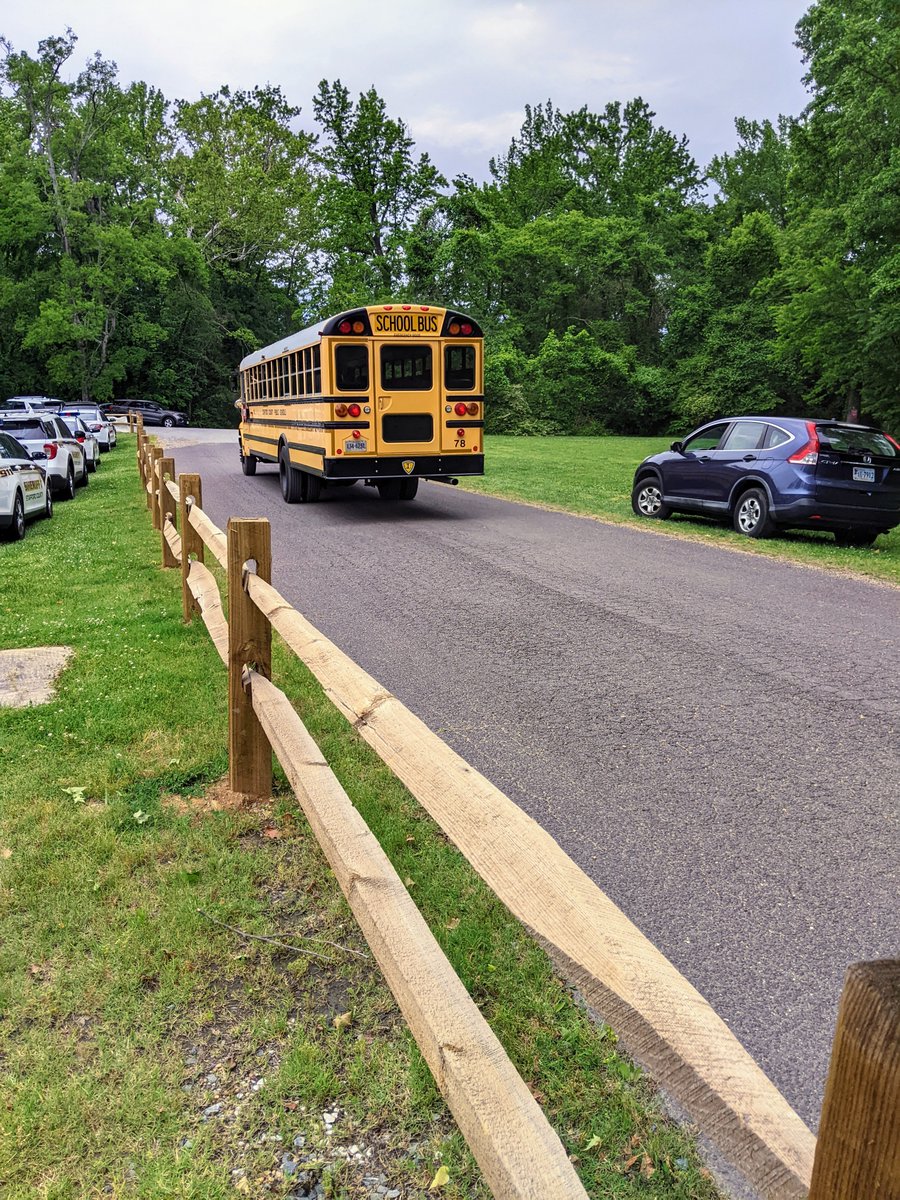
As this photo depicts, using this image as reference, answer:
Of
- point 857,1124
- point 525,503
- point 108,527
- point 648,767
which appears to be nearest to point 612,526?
point 525,503

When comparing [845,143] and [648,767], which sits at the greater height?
[845,143]

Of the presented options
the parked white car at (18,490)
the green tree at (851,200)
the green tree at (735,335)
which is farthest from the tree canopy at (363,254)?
the parked white car at (18,490)

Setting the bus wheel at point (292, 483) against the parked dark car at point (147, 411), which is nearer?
the bus wheel at point (292, 483)

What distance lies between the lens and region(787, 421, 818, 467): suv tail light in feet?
38.6

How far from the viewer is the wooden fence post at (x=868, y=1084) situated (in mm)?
770

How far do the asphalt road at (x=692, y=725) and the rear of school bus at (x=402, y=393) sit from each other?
335 centimetres

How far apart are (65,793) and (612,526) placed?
10868mm

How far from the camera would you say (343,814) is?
275 centimetres

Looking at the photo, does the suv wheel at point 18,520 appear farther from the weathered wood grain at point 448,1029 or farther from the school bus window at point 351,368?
the weathered wood grain at point 448,1029

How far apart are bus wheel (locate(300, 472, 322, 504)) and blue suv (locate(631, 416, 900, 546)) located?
6727 mm

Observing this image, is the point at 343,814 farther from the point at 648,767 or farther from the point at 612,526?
the point at 612,526

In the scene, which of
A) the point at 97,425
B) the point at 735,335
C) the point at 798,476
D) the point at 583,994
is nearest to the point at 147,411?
the point at 97,425

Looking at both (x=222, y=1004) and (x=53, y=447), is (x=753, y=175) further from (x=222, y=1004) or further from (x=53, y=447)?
(x=222, y=1004)

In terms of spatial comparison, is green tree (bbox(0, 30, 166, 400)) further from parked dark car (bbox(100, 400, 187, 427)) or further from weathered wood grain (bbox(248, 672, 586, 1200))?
weathered wood grain (bbox(248, 672, 586, 1200))
